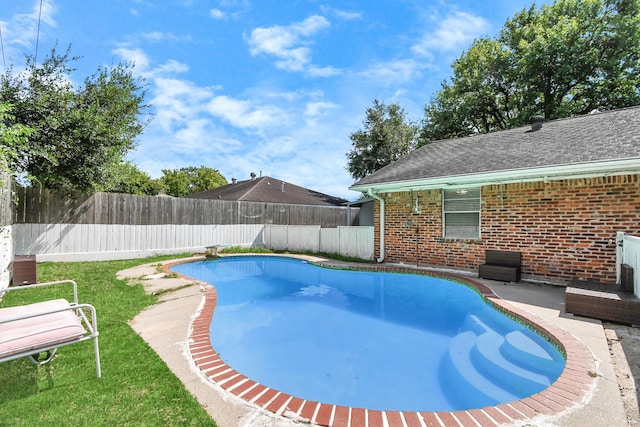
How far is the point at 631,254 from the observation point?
521 cm

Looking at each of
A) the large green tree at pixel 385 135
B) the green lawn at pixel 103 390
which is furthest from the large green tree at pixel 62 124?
the large green tree at pixel 385 135

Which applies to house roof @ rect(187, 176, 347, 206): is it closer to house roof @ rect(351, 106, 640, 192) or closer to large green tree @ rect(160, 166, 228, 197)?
house roof @ rect(351, 106, 640, 192)

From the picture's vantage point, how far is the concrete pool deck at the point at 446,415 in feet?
7.77

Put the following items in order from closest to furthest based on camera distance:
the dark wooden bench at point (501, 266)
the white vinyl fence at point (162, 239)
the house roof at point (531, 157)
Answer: the house roof at point (531, 157)
the dark wooden bench at point (501, 266)
the white vinyl fence at point (162, 239)

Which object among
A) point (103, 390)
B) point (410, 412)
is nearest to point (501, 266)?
point (410, 412)

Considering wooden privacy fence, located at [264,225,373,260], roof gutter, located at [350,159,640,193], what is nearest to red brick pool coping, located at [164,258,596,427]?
roof gutter, located at [350,159,640,193]

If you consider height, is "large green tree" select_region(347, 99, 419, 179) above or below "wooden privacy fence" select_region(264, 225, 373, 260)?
above

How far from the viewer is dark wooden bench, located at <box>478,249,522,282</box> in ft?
24.1

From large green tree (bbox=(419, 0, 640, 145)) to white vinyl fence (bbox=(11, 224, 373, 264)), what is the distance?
1388 cm

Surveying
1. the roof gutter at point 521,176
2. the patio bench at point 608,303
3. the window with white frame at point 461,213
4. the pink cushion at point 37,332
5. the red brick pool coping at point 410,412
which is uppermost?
the roof gutter at point 521,176

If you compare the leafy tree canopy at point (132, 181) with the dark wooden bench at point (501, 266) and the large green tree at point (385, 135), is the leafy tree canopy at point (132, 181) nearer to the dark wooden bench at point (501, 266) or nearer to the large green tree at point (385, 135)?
the dark wooden bench at point (501, 266)

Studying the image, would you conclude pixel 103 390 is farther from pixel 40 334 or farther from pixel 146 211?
pixel 146 211

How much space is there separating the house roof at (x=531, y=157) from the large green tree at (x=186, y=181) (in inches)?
1345

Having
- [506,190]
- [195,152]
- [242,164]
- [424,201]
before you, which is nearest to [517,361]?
[506,190]
